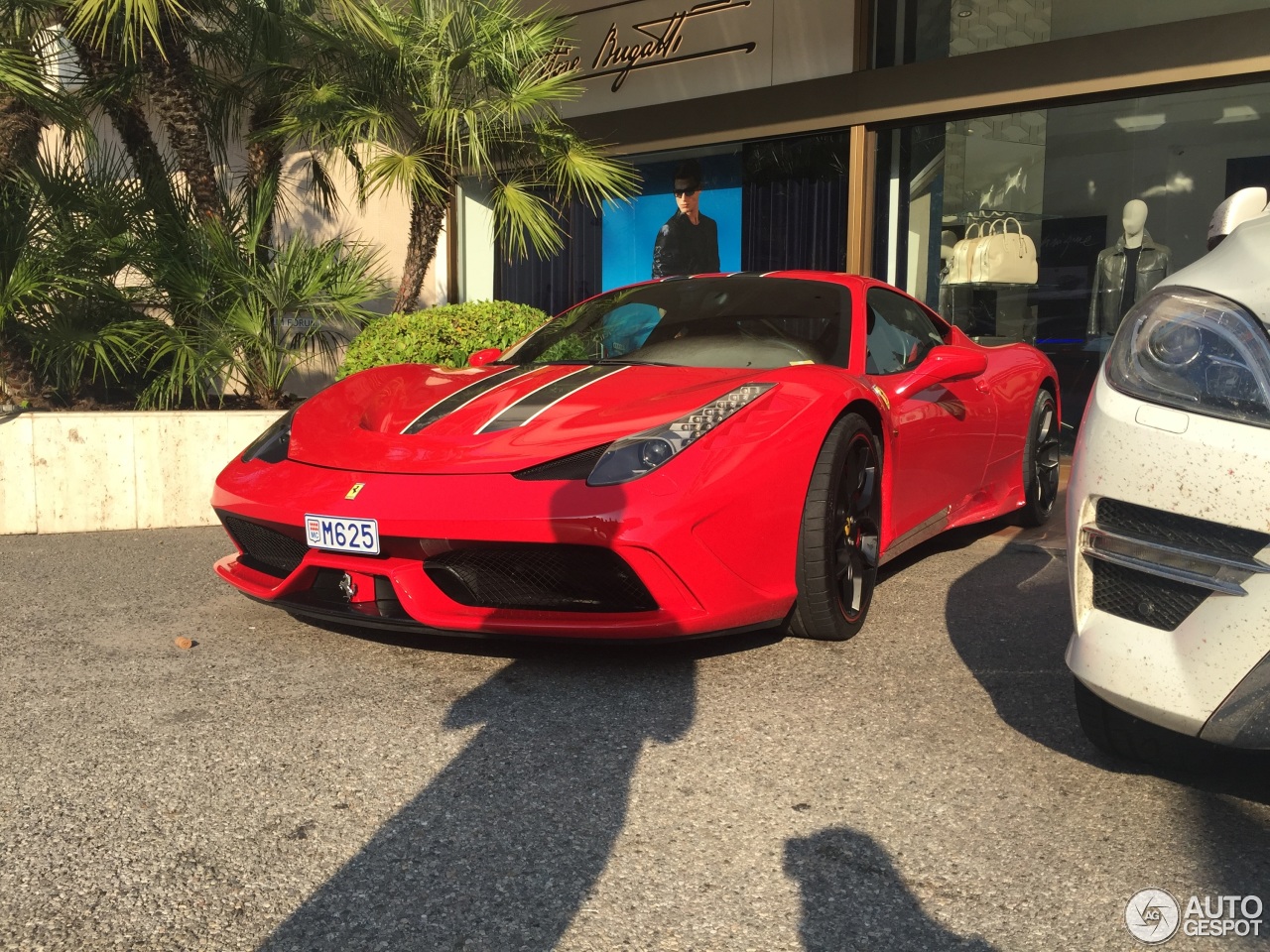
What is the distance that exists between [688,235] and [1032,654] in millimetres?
7357

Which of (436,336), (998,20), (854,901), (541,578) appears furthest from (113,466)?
(998,20)

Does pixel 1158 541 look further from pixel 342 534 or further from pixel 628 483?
pixel 342 534

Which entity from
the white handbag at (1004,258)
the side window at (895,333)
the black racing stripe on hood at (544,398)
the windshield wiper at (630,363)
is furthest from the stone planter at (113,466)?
the white handbag at (1004,258)

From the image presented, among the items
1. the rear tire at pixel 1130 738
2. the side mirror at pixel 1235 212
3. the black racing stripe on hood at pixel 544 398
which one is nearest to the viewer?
the rear tire at pixel 1130 738

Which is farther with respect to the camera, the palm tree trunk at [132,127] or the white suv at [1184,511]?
the palm tree trunk at [132,127]

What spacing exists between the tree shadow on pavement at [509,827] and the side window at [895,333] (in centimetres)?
146

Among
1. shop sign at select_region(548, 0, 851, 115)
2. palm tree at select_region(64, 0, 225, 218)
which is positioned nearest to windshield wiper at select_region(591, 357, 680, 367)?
palm tree at select_region(64, 0, 225, 218)

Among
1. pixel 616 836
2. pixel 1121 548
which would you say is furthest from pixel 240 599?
pixel 1121 548

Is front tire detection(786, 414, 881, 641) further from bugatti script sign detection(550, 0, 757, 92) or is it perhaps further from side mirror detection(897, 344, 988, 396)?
bugatti script sign detection(550, 0, 757, 92)

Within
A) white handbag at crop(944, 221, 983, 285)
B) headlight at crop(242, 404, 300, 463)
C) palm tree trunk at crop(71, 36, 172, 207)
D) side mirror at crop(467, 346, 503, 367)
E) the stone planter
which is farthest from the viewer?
white handbag at crop(944, 221, 983, 285)

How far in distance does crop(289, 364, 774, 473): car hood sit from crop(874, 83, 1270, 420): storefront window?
533 cm

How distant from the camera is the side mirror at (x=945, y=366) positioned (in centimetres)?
409

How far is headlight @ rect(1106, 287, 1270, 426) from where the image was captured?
2070 mm

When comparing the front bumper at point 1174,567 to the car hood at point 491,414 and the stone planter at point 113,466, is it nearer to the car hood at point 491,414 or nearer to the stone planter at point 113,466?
the car hood at point 491,414
